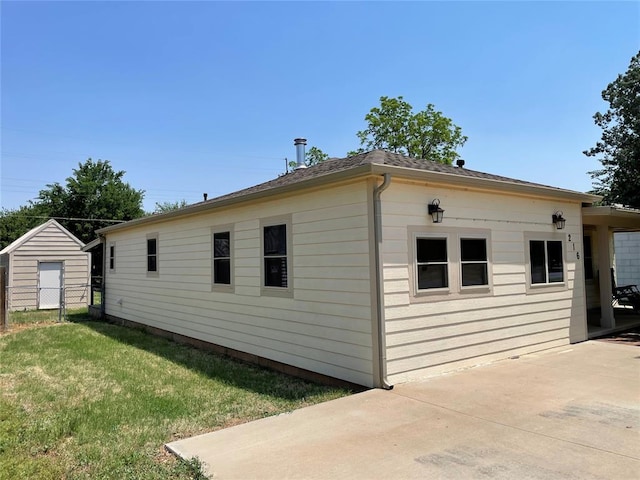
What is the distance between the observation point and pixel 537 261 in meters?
7.23

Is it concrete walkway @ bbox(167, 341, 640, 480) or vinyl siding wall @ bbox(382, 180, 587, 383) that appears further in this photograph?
vinyl siding wall @ bbox(382, 180, 587, 383)

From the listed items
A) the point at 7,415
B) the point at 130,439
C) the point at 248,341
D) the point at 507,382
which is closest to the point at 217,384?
the point at 248,341

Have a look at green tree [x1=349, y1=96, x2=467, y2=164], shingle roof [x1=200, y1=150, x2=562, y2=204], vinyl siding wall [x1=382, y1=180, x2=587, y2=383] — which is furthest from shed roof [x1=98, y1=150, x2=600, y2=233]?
green tree [x1=349, y1=96, x2=467, y2=164]

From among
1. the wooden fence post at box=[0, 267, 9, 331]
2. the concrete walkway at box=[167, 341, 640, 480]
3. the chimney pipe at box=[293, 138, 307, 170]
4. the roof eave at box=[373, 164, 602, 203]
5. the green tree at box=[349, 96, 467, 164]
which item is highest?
the green tree at box=[349, 96, 467, 164]

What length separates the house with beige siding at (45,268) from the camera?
16.3 m

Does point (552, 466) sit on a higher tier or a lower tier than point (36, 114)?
lower

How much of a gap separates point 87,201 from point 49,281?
54.2 ft

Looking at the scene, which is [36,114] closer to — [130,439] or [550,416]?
[130,439]

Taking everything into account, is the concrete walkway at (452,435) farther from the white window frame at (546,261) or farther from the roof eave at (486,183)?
the roof eave at (486,183)

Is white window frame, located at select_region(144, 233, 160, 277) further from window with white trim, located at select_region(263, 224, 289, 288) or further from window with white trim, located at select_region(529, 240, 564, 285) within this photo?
window with white trim, located at select_region(529, 240, 564, 285)

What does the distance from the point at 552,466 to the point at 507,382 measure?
7.58ft

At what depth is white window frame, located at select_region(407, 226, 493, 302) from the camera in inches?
215

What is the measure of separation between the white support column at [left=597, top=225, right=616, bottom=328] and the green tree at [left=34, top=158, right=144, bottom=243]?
101ft

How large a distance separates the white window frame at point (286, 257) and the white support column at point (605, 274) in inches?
275
